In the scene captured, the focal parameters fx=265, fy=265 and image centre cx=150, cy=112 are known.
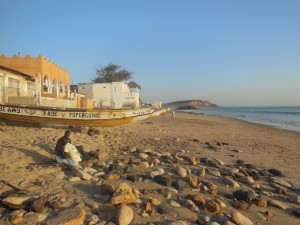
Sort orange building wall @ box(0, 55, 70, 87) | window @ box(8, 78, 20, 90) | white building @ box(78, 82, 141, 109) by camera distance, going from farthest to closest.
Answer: white building @ box(78, 82, 141, 109) < orange building wall @ box(0, 55, 70, 87) < window @ box(8, 78, 20, 90)

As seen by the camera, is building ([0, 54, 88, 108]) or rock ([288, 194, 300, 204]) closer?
rock ([288, 194, 300, 204])

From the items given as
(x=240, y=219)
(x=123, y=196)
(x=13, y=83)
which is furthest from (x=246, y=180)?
(x=13, y=83)

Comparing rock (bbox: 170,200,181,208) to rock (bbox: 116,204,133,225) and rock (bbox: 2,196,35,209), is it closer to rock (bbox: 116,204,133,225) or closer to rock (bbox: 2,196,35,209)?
rock (bbox: 116,204,133,225)

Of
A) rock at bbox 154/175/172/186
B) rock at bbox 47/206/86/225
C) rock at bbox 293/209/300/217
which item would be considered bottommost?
rock at bbox 293/209/300/217

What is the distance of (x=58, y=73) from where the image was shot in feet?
84.9

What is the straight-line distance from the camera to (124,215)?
4594 mm

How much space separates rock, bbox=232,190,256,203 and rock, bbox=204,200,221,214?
0.93 metres

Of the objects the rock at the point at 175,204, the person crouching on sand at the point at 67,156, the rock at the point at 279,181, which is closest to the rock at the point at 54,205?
the rock at the point at 175,204

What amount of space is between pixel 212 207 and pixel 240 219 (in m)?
0.55

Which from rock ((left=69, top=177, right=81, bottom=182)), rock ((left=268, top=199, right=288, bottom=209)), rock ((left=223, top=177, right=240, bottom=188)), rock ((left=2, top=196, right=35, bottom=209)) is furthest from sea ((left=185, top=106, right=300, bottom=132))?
rock ((left=2, top=196, right=35, bottom=209))

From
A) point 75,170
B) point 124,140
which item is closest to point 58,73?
point 124,140

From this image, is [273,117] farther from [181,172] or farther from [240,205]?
[240,205]

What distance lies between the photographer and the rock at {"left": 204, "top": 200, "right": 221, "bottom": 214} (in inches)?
203

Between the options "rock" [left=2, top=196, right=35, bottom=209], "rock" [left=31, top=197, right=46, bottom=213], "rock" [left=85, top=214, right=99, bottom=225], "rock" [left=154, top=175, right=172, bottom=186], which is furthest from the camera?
"rock" [left=154, top=175, right=172, bottom=186]
